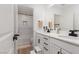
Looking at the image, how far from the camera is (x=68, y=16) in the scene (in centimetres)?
222

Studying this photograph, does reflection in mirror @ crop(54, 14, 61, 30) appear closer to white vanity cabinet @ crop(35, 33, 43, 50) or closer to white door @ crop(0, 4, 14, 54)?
white vanity cabinet @ crop(35, 33, 43, 50)

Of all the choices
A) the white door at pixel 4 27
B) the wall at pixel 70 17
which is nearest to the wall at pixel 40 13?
the wall at pixel 70 17

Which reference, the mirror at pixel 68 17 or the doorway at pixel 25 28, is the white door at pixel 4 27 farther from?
the doorway at pixel 25 28

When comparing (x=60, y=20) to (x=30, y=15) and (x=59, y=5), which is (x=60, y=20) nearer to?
(x=59, y=5)

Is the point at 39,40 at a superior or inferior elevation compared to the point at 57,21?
inferior

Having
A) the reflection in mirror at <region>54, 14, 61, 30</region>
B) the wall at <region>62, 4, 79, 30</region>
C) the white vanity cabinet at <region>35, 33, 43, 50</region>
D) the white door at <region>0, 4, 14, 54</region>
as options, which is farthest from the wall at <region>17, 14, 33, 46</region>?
the white door at <region>0, 4, 14, 54</region>

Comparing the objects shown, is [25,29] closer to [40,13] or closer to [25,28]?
[25,28]

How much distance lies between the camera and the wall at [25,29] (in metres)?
3.21

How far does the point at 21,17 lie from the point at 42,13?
2.81ft

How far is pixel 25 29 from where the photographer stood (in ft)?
10.9

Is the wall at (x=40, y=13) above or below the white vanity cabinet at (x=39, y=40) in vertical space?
above

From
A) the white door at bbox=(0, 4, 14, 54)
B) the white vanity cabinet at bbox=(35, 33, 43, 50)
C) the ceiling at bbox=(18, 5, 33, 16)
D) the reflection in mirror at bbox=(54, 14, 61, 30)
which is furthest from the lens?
the ceiling at bbox=(18, 5, 33, 16)

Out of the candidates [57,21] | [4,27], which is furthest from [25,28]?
[4,27]

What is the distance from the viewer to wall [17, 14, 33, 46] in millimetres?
3205
